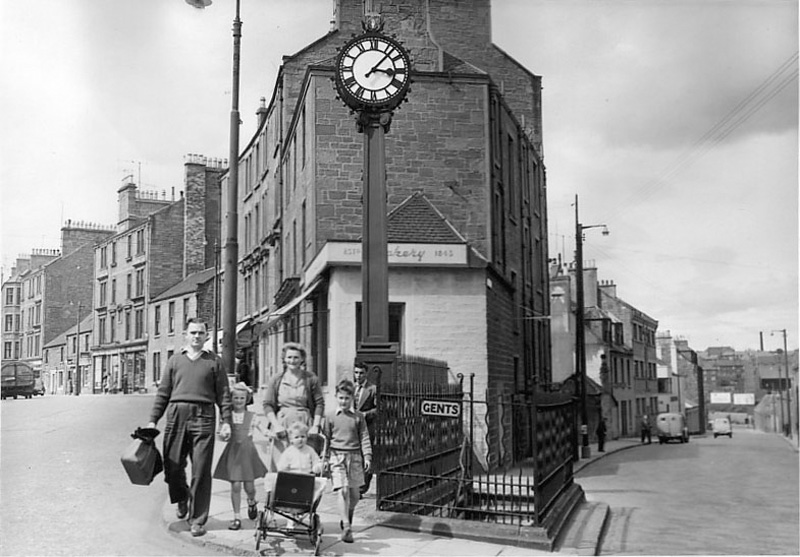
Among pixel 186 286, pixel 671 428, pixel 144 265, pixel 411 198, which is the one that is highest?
pixel 411 198

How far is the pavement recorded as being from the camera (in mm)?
6059

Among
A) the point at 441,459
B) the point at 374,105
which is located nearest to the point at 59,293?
the point at 374,105

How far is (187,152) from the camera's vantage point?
29.2 feet

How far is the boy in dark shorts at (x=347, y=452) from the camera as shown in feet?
20.8

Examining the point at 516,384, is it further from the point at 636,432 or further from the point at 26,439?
the point at 636,432

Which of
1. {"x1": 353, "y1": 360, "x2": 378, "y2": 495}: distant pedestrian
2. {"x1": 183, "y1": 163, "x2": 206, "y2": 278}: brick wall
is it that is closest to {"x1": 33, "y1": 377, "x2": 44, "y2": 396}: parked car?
{"x1": 183, "y1": 163, "x2": 206, "y2": 278}: brick wall

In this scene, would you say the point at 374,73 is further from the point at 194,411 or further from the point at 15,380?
the point at 15,380

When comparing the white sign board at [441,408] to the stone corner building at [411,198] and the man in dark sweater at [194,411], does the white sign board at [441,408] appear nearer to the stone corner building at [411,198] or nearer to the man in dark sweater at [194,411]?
the man in dark sweater at [194,411]

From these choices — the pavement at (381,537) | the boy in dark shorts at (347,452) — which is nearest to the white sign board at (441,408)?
the pavement at (381,537)

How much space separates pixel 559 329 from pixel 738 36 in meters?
18.9

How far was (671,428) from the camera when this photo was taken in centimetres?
3425

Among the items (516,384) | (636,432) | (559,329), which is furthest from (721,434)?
(516,384)

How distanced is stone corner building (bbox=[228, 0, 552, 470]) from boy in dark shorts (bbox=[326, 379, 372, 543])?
133 inches

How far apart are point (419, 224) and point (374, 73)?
494cm
